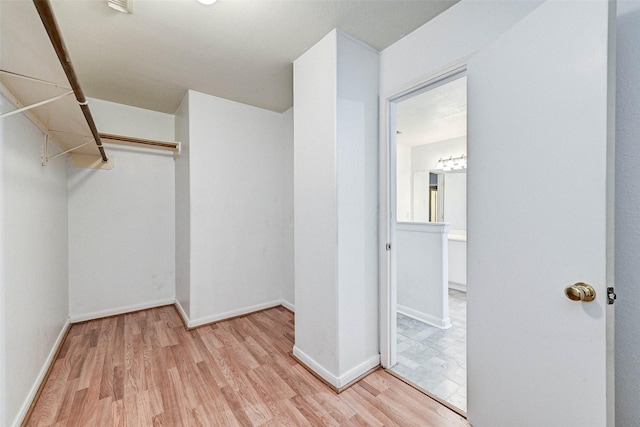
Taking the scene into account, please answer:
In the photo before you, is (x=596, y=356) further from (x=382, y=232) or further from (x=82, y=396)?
(x=82, y=396)

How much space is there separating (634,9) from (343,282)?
74.0 inches

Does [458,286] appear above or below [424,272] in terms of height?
below

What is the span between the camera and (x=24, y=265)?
5.43ft

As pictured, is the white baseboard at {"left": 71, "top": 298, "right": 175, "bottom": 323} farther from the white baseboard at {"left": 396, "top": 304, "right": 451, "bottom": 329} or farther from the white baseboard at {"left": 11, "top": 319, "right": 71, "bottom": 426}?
the white baseboard at {"left": 396, "top": 304, "right": 451, "bottom": 329}

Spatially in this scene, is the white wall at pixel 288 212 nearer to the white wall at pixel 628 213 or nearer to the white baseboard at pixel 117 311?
the white baseboard at pixel 117 311

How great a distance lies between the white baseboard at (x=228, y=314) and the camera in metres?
2.75

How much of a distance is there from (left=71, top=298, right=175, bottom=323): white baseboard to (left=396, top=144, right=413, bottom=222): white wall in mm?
3857

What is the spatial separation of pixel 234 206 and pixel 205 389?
1.80 metres

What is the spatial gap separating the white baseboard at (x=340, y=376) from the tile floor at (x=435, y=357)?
0.63 feet

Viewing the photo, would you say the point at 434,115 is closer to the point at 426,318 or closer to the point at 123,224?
the point at 426,318

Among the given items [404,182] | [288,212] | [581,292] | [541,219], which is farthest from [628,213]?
[404,182]

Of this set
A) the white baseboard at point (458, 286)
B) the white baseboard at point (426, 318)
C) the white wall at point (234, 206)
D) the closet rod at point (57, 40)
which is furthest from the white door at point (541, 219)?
the white baseboard at point (458, 286)

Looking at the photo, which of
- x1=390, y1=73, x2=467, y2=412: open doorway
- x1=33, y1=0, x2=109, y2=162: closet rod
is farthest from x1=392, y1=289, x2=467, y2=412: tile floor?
x1=33, y1=0, x2=109, y2=162: closet rod

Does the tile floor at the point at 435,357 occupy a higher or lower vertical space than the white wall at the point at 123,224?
lower
